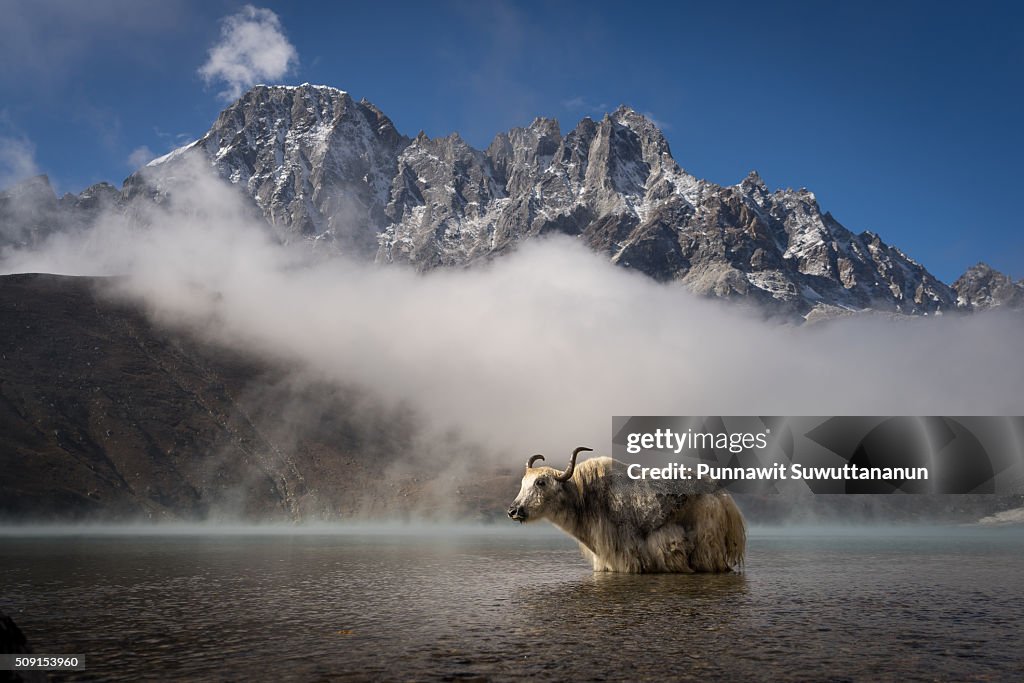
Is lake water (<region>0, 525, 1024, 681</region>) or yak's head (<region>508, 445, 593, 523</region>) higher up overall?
yak's head (<region>508, 445, 593, 523</region>)

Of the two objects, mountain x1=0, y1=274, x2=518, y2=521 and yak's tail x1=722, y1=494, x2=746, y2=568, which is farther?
mountain x1=0, y1=274, x2=518, y2=521

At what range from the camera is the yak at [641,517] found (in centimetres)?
2039

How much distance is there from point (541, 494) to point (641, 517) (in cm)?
292

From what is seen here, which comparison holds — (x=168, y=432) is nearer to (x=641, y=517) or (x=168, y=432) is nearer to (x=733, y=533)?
(x=641, y=517)

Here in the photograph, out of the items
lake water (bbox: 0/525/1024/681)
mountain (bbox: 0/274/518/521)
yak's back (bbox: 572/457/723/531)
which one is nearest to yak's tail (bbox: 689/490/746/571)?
yak's back (bbox: 572/457/723/531)

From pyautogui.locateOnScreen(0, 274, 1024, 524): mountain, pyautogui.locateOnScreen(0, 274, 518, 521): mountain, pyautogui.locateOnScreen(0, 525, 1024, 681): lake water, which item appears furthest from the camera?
pyautogui.locateOnScreen(0, 274, 1024, 524): mountain

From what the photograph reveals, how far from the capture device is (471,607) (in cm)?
1476

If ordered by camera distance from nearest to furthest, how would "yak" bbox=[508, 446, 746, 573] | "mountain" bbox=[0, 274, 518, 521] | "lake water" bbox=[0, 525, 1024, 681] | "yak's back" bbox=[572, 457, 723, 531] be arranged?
"lake water" bbox=[0, 525, 1024, 681]
"yak" bbox=[508, 446, 746, 573]
"yak's back" bbox=[572, 457, 723, 531]
"mountain" bbox=[0, 274, 518, 521]

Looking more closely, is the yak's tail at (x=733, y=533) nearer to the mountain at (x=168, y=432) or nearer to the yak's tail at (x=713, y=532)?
the yak's tail at (x=713, y=532)

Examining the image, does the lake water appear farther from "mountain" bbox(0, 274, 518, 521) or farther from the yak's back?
"mountain" bbox(0, 274, 518, 521)

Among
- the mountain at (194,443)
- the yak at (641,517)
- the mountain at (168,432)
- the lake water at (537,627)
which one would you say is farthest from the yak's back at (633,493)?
the mountain at (168,432)

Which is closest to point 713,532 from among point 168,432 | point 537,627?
point 537,627

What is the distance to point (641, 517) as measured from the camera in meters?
20.6

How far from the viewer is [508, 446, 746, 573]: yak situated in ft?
66.9
